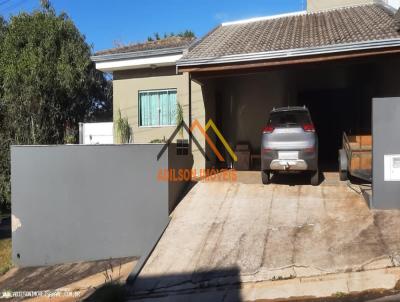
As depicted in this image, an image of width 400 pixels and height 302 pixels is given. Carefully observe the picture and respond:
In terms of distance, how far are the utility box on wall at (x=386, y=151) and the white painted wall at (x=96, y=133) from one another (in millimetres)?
8627

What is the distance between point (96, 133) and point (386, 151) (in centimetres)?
948

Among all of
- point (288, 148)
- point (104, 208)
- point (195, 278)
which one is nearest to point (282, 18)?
point (288, 148)

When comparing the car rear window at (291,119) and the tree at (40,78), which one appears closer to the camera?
the car rear window at (291,119)

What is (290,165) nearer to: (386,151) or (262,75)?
(386,151)

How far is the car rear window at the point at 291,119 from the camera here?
877 cm

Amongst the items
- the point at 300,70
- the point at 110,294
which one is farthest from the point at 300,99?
the point at 110,294

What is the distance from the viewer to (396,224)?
275 inches

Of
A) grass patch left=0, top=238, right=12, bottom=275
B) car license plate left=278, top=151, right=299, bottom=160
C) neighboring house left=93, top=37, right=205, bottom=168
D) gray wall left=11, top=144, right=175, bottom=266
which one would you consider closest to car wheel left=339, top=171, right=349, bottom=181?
car license plate left=278, top=151, right=299, bottom=160

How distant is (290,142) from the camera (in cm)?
869

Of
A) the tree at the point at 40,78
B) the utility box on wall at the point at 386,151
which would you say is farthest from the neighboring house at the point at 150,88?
the utility box on wall at the point at 386,151

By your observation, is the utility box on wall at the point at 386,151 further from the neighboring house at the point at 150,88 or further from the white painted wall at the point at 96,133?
the white painted wall at the point at 96,133

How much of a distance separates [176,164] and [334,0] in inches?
381

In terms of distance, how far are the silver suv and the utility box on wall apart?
1.48 m

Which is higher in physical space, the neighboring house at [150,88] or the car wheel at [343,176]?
the neighboring house at [150,88]
